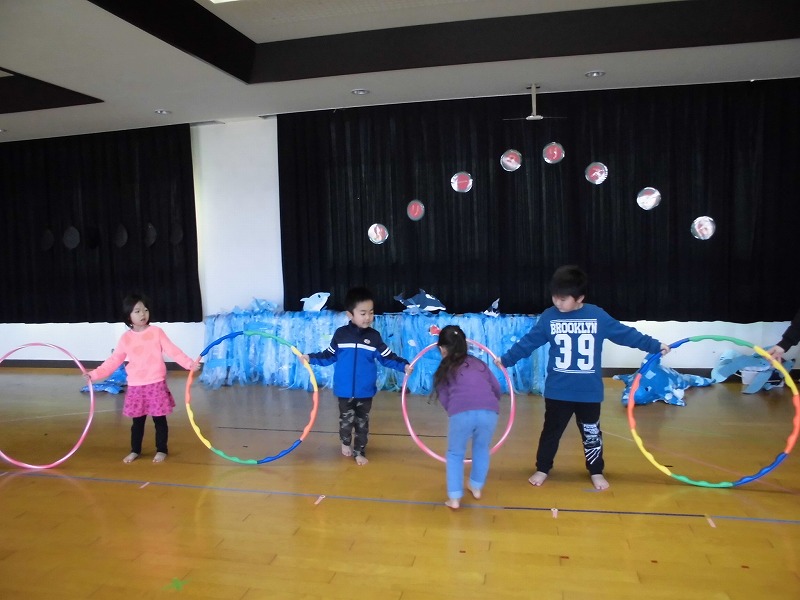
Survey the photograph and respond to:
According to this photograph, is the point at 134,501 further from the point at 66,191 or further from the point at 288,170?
the point at 66,191

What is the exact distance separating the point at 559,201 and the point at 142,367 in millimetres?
4053

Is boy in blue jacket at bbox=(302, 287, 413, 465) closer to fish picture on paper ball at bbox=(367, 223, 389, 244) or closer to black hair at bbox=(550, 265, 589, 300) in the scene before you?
black hair at bbox=(550, 265, 589, 300)

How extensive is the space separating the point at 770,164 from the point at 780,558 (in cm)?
435

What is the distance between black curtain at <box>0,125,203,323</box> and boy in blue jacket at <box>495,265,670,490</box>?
4.90 metres

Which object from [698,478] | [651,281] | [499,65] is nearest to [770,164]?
[651,281]

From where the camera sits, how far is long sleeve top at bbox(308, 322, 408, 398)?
13.1 ft

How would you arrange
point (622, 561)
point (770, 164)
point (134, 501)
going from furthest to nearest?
point (770, 164)
point (134, 501)
point (622, 561)

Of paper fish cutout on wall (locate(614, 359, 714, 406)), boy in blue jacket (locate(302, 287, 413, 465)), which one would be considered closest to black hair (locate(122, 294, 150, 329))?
boy in blue jacket (locate(302, 287, 413, 465))

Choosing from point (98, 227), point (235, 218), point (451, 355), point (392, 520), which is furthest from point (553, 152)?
point (98, 227)

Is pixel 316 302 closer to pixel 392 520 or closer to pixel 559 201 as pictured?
pixel 559 201

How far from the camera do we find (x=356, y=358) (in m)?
3.98

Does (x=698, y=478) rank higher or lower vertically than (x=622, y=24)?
lower

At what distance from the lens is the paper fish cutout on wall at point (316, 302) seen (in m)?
6.51

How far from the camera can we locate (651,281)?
6.09m
